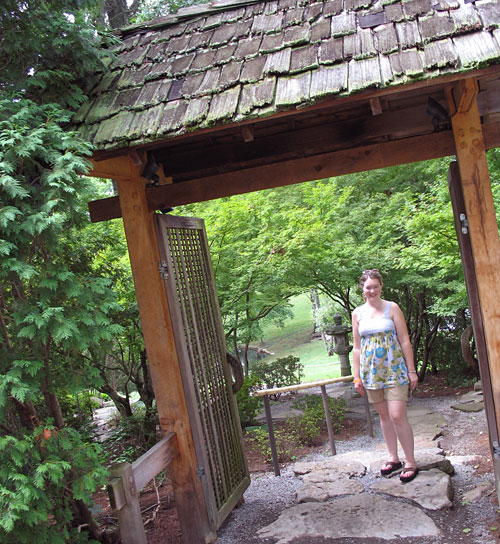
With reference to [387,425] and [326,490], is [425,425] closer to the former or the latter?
[387,425]

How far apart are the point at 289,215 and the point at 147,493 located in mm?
3737

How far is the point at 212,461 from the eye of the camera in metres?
4.03

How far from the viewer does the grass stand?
12802 mm

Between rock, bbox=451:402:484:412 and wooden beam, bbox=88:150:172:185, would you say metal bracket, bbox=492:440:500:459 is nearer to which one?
wooden beam, bbox=88:150:172:185

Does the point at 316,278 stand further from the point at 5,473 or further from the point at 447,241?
the point at 5,473

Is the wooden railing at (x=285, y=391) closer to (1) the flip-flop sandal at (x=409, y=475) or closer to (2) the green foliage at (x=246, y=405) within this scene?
(1) the flip-flop sandal at (x=409, y=475)

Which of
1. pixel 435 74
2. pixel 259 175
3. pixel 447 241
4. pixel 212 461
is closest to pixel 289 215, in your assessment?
pixel 447 241

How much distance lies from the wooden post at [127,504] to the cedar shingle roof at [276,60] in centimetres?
184

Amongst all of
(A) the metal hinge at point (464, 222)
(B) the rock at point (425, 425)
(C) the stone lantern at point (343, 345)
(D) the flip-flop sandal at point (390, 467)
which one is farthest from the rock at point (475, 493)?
(C) the stone lantern at point (343, 345)

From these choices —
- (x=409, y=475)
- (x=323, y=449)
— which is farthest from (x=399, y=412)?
(x=323, y=449)

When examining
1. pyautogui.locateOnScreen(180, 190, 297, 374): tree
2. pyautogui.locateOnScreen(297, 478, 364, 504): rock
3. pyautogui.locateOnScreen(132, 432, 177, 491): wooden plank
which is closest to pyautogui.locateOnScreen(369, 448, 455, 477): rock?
pyautogui.locateOnScreen(297, 478, 364, 504): rock

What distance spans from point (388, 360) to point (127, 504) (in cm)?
215

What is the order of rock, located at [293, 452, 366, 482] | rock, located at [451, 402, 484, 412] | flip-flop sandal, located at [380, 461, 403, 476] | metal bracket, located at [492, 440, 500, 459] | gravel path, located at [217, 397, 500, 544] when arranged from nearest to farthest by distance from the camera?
metal bracket, located at [492, 440, 500, 459], gravel path, located at [217, 397, 500, 544], flip-flop sandal, located at [380, 461, 403, 476], rock, located at [293, 452, 366, 482], rock, located at [451, 402, 484, 412]

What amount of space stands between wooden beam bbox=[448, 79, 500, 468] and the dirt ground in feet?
2.81
